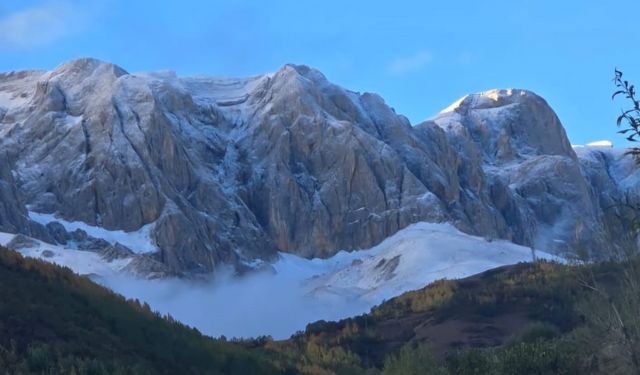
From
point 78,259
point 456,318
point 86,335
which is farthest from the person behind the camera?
point 78,259

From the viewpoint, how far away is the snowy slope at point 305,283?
138000mm

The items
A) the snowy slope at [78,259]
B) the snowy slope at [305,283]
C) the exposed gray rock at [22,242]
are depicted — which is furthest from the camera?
the snowy slope at [78,259]

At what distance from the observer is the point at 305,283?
577 feet

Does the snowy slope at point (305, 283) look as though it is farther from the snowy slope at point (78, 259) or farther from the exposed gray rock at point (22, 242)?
the exposed gray rock at point (22, 242)

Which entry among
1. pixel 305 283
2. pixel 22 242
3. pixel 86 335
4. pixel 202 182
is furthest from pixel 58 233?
pixel 86 335

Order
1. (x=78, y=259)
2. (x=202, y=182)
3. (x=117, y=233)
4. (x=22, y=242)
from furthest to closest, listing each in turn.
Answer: (x=202, y=182), (x=117, y=233), (x=78, y=259), (x=22, y=242)

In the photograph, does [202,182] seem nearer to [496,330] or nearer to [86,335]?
[496,330]

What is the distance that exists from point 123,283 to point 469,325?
78.9 metres

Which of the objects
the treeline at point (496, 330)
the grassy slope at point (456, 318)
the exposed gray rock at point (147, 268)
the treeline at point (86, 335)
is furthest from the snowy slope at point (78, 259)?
the treeline at point (86, 335)

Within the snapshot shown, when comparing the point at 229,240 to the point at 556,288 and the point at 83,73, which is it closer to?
the point at 83,73

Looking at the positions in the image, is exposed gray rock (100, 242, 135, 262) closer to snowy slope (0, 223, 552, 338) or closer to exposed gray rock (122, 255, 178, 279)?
snowy slope (0, 223, 552, 338)

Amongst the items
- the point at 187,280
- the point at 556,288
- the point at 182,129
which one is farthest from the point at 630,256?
the point at 182,129

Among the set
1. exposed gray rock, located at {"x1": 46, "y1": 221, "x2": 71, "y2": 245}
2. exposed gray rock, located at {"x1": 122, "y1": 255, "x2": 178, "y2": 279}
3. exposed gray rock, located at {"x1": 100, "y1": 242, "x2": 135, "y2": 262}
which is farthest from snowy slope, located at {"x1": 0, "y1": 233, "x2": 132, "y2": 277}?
exposed gray rock, located at {"x1": 46, "y1": 221, "x2": 71, "y2": 245}

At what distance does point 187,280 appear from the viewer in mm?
165500
